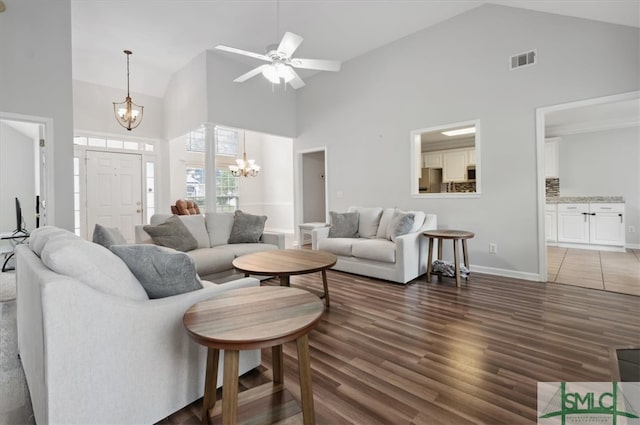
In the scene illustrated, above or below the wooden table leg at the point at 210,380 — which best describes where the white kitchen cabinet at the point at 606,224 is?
above

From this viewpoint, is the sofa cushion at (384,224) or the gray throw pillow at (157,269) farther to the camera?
the sofa cushion at (384,224)

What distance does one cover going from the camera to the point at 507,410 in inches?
60.6

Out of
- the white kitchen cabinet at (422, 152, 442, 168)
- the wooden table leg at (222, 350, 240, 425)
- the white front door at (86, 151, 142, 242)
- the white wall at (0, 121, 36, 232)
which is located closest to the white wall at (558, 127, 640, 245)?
the white kitchen cabinet at (422, 152, 442, 168)

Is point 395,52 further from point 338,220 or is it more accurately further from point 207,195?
point 207,195

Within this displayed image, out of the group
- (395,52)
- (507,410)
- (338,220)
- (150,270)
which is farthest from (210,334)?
(395,52)

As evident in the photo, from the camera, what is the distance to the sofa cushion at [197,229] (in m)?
3.91

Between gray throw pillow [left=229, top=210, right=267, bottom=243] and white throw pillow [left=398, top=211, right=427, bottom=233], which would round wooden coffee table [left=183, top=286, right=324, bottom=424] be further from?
white throw pillow [left=398, top=211, right=427, bottom=233]

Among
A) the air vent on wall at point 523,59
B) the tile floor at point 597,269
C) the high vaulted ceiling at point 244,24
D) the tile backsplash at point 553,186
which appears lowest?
the tile floor at point 597,269

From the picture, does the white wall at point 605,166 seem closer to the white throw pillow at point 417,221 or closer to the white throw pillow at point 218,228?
the white throw pillow at point 417,221

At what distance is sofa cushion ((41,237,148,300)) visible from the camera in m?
1.31

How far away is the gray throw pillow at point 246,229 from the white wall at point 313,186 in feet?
9.90

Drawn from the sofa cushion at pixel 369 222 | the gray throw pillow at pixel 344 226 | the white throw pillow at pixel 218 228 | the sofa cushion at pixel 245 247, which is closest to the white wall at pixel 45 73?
the white throw pillow at pixel 218 228

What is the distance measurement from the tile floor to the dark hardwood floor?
37cm

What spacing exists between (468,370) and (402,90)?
14.8 ft
